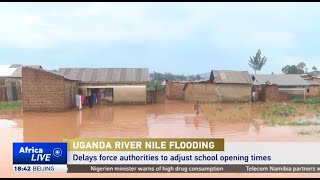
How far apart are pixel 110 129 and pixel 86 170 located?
705 cm

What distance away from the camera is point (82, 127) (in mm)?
15195

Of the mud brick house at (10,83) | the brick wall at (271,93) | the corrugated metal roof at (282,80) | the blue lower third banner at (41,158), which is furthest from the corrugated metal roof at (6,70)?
the blue lower third banner at (41,158)

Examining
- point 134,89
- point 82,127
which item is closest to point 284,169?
point 82,127

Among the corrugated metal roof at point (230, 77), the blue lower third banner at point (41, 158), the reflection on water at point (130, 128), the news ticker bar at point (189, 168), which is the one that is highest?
the corrugated metal roof at point (230, 77)

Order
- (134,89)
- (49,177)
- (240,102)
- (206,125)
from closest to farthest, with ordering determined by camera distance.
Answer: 1. (49,177)
2. (206,125)
3. (134,89)
4. (240,102)

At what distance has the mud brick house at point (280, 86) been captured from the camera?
108 ft

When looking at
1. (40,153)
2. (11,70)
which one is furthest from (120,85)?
(40,153)

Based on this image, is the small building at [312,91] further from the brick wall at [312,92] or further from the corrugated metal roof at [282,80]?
the corrugated metal roof at [282,80]

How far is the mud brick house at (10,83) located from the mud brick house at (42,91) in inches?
336

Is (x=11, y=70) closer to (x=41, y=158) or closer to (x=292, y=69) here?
(x=41, y=158)

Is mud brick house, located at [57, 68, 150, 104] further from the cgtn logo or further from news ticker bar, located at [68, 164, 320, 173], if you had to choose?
the cgtn logo

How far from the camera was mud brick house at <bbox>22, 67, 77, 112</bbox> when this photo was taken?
21.4 meters

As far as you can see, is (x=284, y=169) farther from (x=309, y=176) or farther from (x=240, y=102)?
(x=240, y=102)

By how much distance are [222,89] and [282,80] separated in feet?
28.0
